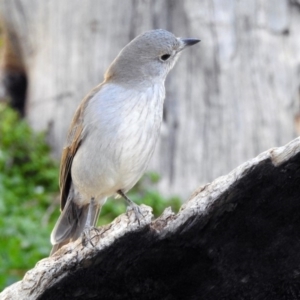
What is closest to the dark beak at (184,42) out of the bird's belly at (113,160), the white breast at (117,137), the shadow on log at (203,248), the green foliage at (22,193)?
the white breast at (117,137)

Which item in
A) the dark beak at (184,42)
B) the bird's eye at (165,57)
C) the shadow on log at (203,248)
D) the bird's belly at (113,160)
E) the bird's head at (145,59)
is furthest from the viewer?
the dark beak at (184,42)

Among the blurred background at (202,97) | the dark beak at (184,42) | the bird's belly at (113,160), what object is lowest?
the blurred background at (202,97)

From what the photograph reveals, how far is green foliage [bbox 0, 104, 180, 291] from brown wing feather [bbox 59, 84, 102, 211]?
1047mm

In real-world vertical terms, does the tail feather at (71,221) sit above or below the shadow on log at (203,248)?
below

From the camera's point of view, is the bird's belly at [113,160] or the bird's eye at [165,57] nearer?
the bird's belly at [113,160]

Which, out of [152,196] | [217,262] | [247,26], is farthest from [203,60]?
[217,262]

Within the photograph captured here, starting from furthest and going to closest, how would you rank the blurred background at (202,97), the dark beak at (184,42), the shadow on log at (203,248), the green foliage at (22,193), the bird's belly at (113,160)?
the blurred background at (202,97)
the green foliage at (22,193)
the dark beak at (184,42)
the bird's belly at (113,160)
the shadow on log at (203,248)

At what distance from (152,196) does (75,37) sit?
196cm

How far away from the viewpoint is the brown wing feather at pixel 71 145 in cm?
490

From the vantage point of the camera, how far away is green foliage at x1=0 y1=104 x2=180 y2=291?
630cm

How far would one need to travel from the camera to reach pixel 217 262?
3205 millimetres

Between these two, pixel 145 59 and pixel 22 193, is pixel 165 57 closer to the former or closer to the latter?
pixel 145 59

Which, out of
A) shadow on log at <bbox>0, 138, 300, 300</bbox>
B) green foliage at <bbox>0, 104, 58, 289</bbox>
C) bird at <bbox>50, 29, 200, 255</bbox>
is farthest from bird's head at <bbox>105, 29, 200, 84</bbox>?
green foliage at <bbox>0, 104, 58, 289</bbox>

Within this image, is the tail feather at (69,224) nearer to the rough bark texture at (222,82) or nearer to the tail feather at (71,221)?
the tail feather at (71,221)
